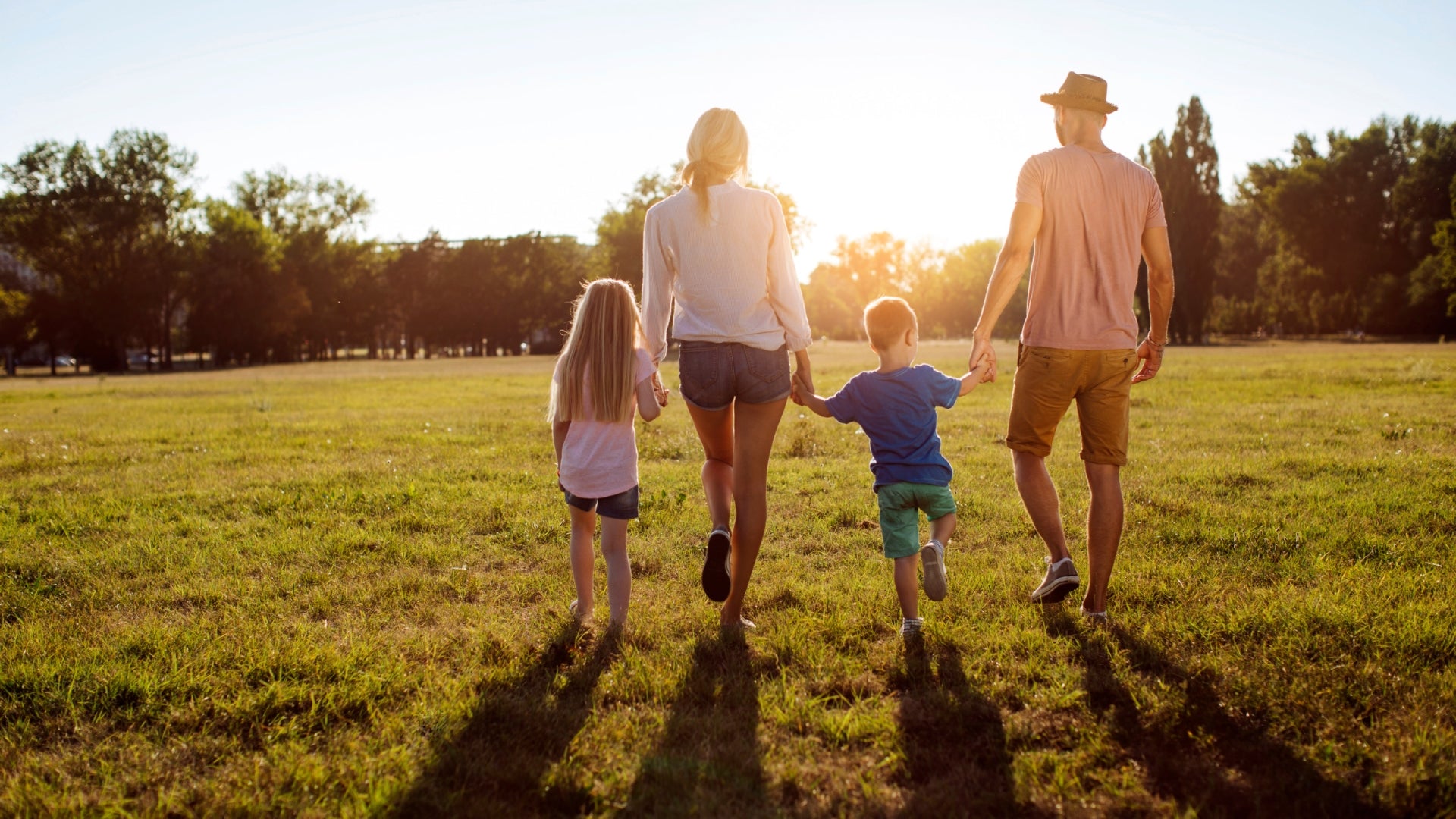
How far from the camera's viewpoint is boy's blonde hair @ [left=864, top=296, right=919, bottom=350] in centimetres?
404

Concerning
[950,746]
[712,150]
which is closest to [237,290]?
[712,150]

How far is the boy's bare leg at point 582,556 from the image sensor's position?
4.20 meters

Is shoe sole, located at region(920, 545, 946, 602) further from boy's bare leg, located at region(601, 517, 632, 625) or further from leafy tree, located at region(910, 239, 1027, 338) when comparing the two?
leafy tree, located at region(910, 239, 1027, 338)

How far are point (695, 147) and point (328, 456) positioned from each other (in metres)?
7.71

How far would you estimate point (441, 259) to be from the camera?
80.3 m

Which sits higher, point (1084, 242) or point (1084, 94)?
point (1084, 94)

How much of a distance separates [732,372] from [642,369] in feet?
1.64

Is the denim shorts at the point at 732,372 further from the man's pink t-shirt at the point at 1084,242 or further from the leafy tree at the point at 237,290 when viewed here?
the leafy tree at the point at 237,290

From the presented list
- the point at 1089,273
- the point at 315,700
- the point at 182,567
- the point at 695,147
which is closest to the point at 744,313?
the point at 695,147

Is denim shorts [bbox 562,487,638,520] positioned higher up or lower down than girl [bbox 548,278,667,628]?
lower down

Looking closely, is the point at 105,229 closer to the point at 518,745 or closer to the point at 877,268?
the point at 518,745

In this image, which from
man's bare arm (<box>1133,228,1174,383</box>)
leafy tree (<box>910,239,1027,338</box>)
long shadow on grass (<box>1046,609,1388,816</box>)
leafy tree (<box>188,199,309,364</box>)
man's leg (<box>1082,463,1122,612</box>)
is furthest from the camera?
leafy tree (<box>910,239,1027,338</box>)

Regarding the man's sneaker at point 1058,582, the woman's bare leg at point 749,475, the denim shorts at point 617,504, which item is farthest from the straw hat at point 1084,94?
→ the denim shorts at point 617,504

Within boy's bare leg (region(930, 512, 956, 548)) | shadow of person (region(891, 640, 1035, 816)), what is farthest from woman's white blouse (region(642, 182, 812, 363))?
shadow of person (region(891, 640, 1035, 816))
